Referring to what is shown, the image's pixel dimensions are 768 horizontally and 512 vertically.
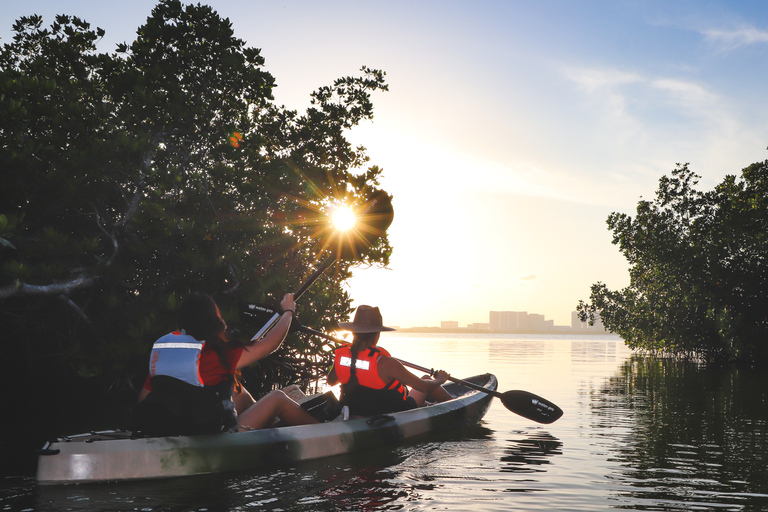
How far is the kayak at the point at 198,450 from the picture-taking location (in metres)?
5.08

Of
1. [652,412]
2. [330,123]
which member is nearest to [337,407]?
[652,412]

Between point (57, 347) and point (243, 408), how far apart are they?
7.36 m

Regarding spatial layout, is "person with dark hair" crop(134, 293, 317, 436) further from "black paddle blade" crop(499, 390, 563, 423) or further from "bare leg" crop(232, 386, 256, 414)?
"black paddle blade" crop(499, 390, 563, 423)

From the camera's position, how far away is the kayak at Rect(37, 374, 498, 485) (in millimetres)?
5082

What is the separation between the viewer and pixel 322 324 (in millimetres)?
12852

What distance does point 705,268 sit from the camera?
2853cm

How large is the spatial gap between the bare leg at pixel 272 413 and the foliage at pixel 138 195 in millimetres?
3792

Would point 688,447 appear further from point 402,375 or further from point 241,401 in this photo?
point 241,401

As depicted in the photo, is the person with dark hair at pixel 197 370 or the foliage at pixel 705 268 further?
the foliage at pixel 705 268

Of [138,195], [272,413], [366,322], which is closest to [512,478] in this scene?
[366,322]

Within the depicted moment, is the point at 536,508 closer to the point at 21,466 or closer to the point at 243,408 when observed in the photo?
the point at 243,408

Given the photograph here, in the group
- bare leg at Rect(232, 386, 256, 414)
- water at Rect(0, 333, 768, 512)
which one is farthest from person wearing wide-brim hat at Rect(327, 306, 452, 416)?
bare leg at Rect(232, 386, 256, 414)

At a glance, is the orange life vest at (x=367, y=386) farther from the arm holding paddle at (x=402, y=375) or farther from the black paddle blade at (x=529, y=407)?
the black paddle blade at (x=529, y=407)

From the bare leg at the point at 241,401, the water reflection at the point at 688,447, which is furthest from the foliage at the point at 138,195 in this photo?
the water reflection at the point at 688,447
